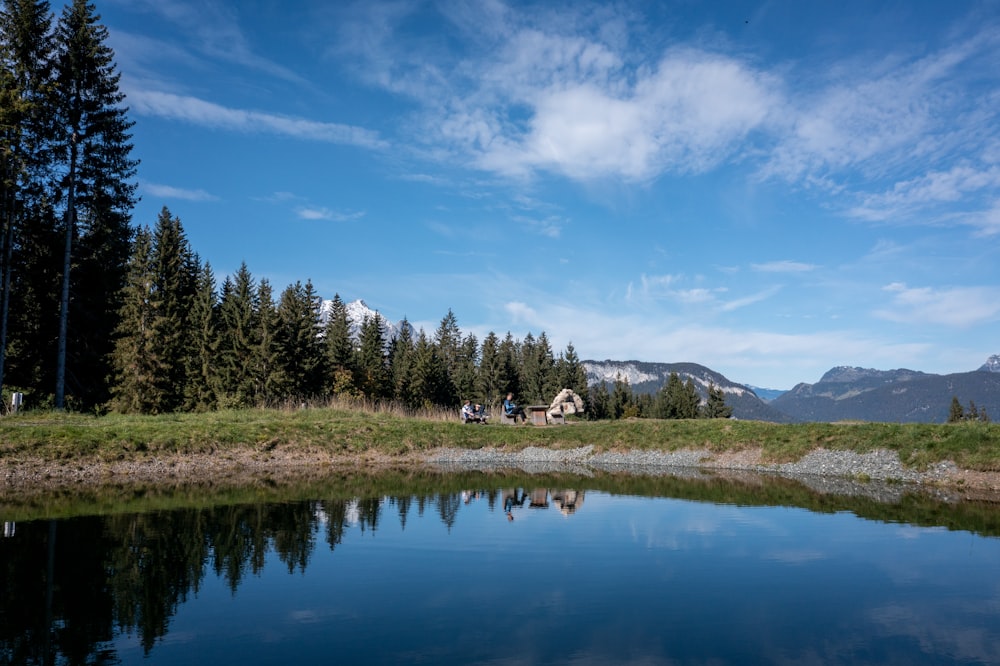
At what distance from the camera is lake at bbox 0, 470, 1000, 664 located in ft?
25.4

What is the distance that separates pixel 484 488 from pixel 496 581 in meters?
12.1

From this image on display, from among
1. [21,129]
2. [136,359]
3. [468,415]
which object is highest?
[21,129]

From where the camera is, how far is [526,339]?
166875mm

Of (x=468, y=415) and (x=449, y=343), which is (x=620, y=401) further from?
(x=468, y=415)

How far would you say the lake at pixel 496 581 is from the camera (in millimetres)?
7738

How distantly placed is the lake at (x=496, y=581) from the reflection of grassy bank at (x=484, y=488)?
0.59 ft

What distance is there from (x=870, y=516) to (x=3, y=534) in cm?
2054

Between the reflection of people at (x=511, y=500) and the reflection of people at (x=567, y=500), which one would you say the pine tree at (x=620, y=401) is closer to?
the reflection of people at (x=567, y=500)

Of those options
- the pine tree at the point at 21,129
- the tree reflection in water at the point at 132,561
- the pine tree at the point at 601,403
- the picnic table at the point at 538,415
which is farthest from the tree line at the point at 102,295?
the pine tree at the point at 601,403

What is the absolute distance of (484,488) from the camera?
74.5ft

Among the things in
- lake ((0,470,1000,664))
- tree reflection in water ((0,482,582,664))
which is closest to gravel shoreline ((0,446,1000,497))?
lake ((0,470,1000,664))

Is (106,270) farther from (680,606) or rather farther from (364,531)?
(680,606)

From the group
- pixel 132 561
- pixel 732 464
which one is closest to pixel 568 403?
pixel 732 464

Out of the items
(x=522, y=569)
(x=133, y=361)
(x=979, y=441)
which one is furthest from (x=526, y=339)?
(x=522, y=569)
